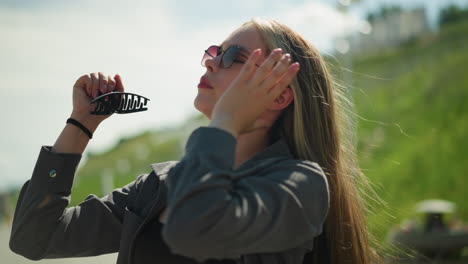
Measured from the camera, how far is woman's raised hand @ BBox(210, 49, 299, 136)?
6.48 feet

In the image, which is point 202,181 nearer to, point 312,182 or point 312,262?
point 312,182

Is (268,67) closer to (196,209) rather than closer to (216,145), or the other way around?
(216,145)

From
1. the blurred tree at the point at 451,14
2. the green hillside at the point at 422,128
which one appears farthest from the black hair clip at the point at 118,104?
the blurred tree at the point at 451,14

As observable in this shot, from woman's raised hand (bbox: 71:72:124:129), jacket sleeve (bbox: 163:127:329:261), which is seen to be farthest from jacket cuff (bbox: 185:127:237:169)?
woman's raised hand (bbox: 71:72:124:129)

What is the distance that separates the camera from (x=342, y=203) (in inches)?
96.3

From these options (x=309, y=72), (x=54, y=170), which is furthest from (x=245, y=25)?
(x=54, y=170)

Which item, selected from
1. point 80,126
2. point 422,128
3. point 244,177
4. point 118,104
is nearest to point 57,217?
point 80,126

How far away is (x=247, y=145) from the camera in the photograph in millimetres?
2469

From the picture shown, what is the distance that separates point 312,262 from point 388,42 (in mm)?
90614

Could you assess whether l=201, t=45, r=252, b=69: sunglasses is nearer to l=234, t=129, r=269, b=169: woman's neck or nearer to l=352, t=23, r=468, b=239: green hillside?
l=234, t=129, r=269, b=169: woman's neck

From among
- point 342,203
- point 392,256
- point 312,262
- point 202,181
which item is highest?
point 202,181

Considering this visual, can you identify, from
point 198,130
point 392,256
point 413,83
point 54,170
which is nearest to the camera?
point 198,130

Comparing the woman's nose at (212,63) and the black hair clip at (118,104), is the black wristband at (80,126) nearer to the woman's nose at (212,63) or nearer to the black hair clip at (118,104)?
the black hair clip at (118,104)

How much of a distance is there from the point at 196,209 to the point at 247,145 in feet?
2.43
